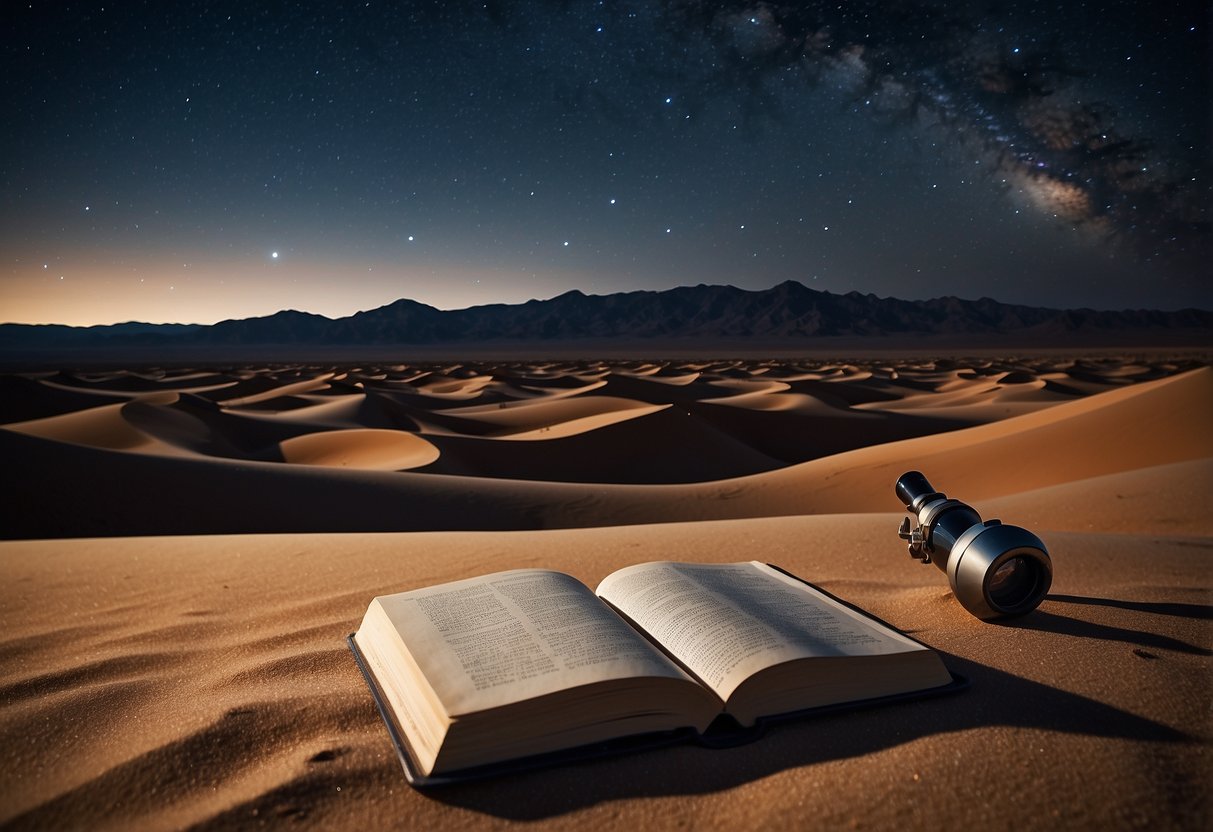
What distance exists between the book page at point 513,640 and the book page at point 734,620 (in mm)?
104

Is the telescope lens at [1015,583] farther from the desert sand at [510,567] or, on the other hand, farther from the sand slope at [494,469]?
the sand slope at [494,469]

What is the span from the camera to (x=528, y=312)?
185500 millimetres

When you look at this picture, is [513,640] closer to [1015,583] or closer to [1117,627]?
[1015,583]

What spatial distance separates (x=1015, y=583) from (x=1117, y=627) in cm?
26

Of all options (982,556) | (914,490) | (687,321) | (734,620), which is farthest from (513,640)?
(687,321)

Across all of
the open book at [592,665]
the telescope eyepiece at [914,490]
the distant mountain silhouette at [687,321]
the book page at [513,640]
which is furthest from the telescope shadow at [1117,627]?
the distant mountain silhouette at [687,321]

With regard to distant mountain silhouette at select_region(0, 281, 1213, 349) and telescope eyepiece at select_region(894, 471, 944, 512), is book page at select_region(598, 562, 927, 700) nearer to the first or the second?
telescope eyepiece at select_region(894, 471, 944, 512)

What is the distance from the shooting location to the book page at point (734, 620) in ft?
4.45

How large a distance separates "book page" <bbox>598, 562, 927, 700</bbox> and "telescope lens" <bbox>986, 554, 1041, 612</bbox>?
473mm

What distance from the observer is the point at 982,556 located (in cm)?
170

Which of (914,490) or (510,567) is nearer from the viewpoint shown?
(914,490)

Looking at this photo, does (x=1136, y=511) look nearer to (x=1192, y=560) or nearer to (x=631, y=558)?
(x=1192, y=560)

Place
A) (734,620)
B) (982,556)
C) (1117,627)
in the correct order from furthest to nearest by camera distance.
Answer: (1117,627)
(982,556)
(734,620)

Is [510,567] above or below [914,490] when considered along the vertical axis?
below
